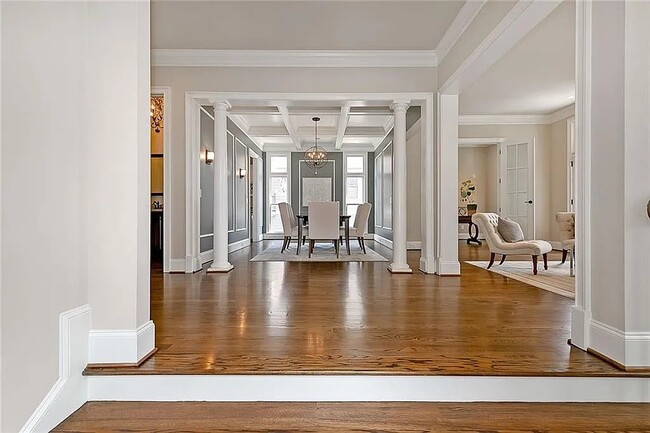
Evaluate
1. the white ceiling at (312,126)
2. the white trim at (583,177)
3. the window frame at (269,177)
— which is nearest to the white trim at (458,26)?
the white trim at (583,177)

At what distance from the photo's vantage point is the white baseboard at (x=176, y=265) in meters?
4.84

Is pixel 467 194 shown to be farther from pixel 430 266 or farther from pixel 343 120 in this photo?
pixel 430 266

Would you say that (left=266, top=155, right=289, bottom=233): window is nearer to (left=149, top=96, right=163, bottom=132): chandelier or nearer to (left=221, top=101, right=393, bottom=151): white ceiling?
(left=221, top=101, right=393, bottom=151): white ceiling

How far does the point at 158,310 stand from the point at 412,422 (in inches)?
77.1

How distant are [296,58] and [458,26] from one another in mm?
1790

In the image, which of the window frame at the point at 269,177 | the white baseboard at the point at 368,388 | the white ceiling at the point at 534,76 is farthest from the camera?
the window frame at the point at 269,177

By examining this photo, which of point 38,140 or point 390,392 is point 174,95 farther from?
point 390,392

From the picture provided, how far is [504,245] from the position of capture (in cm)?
507

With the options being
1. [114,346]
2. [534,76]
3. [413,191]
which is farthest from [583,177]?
[413,191]

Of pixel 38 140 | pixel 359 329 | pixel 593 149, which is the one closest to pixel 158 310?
pixel 359 329

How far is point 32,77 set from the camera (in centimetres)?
142

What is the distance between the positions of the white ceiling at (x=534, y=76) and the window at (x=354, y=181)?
3704 millimetres

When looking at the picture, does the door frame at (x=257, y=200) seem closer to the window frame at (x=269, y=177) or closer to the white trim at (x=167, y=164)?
the window frame at (x=269, y=177)

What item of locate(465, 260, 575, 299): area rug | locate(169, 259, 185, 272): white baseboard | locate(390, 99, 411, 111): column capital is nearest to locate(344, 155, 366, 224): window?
locate(465, 260, 575, 299): area rug
